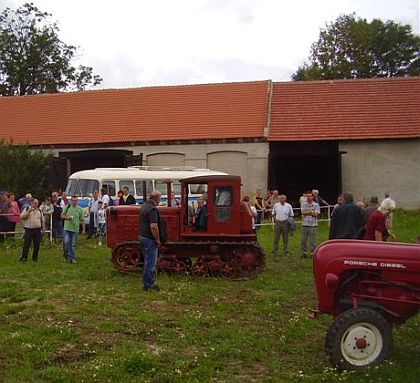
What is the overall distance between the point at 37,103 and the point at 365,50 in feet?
76.2

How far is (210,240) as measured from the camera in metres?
12.9

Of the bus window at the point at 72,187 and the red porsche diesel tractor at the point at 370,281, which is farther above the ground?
the bus window at the point at 72,187

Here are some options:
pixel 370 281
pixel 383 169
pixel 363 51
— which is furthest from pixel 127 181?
pixel 363 51

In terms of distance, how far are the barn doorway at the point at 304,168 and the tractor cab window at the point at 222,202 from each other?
14210mm

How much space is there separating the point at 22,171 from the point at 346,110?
45.0 ft

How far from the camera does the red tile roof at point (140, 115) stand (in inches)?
1117

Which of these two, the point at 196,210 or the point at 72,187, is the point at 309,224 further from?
the point at 72,187

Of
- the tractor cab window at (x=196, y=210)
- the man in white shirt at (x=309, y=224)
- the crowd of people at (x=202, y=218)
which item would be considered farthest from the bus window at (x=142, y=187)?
the tractor cab window at (x=196, y=210)

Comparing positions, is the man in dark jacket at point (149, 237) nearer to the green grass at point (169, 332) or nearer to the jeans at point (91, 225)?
the green grass at point (169, 332)

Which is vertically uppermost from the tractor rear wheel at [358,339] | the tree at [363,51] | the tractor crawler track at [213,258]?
the tree at [363,51]

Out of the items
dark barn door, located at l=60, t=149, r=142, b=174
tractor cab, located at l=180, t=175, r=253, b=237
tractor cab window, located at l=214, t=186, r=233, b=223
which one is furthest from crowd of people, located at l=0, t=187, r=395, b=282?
dark barn door, located at l=60, t=149, r=142, b=174

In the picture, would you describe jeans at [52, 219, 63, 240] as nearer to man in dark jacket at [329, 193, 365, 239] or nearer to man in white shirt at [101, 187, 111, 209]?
man in white shirt at [101, 187, 111, 209]

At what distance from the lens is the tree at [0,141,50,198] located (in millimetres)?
25031

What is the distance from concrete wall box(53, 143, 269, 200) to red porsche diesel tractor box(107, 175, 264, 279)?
556 inches
